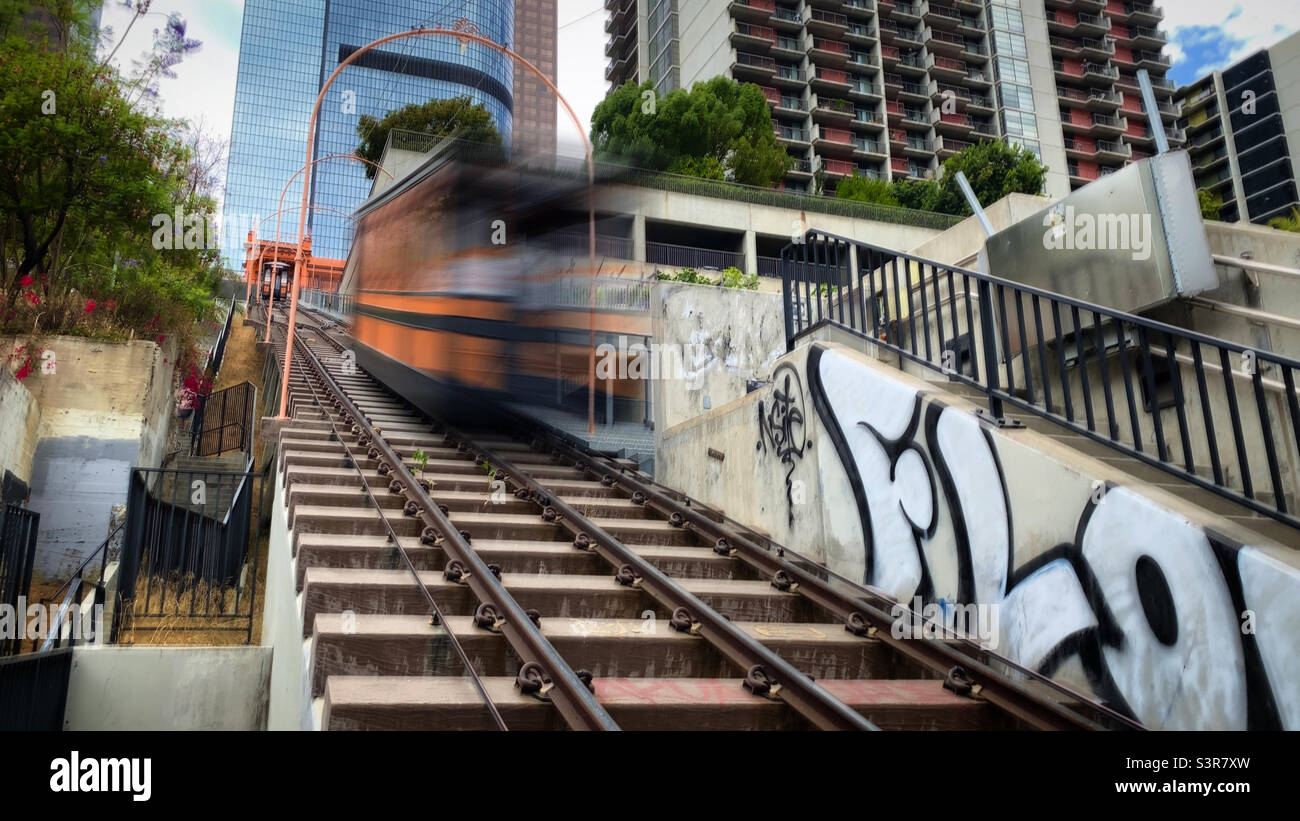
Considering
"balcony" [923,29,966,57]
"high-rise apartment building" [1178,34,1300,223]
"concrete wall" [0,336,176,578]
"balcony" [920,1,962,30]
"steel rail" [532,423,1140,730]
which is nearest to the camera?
"steel rail" [532,423,1140,730]

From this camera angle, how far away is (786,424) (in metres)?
7.25

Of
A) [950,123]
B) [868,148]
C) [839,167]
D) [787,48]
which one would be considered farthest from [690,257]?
[950,123]

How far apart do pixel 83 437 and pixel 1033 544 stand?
490 inches

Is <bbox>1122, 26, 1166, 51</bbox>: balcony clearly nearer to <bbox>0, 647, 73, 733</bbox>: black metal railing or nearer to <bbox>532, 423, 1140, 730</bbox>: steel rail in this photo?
<bbox>532, 423, 1140, 730</bbox>: steel rail

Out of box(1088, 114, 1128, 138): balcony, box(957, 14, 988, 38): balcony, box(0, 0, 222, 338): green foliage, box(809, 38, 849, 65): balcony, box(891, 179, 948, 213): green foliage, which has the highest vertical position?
box(957, 14, 988, 38): balcony

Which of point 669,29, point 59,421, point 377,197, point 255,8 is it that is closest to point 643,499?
point 377,197

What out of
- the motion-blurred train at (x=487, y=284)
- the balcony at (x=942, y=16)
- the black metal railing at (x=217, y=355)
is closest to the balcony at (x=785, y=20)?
the balcony at (x=942, y=16)

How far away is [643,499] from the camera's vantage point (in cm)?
805

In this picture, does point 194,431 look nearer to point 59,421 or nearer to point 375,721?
point 59,421

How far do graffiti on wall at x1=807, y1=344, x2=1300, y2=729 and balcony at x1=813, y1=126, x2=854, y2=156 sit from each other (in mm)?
59420

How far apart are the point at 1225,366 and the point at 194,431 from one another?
16755mm

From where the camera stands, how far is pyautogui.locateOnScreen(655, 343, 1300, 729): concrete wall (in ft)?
11.2

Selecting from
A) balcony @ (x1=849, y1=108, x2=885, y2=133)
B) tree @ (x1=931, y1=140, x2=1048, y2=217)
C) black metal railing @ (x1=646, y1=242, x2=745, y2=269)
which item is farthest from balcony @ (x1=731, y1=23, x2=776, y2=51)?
black metal railing @ (x1=646, y1=242, x2=745, y2=269)

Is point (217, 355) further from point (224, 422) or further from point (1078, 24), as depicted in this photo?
point (1078, 24)
